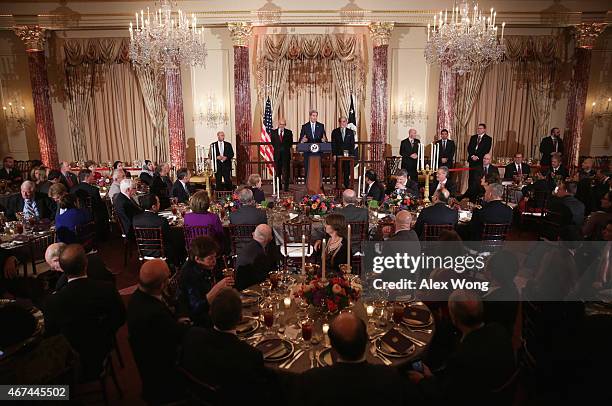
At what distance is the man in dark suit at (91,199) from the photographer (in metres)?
8.19

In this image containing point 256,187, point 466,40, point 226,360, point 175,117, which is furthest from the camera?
point 175,117

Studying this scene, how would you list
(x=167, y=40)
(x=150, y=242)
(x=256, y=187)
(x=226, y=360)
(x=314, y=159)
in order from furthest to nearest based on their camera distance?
1. (x=314, y=159)
2. (x=167, y=40)
3. (x=256, y=187)
4. (x=150, y=242)
5. (x=226, y=360)

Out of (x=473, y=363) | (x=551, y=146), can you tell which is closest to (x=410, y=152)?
(x=551, y=146)

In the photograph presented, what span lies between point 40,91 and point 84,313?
436 inches

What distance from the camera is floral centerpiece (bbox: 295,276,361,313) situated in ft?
11.5

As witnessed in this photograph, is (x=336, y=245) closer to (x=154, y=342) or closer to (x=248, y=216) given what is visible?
(x=248, y=216)

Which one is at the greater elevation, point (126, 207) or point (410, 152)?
point (410, 152)

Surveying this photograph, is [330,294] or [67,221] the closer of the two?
[330,294]

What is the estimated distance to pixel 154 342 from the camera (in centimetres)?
317

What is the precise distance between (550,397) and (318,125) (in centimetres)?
790

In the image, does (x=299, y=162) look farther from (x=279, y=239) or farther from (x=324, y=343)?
(x=324, y=343)

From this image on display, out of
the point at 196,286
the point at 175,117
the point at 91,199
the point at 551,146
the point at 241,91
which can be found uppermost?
the point at 241,91

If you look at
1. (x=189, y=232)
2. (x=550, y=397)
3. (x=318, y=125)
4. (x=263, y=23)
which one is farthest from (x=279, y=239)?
(x=263, y=23)

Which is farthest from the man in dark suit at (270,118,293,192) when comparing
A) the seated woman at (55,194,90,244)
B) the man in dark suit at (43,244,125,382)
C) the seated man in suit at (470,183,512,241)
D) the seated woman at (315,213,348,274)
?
the man in dark suit at (43,244,125,382)
